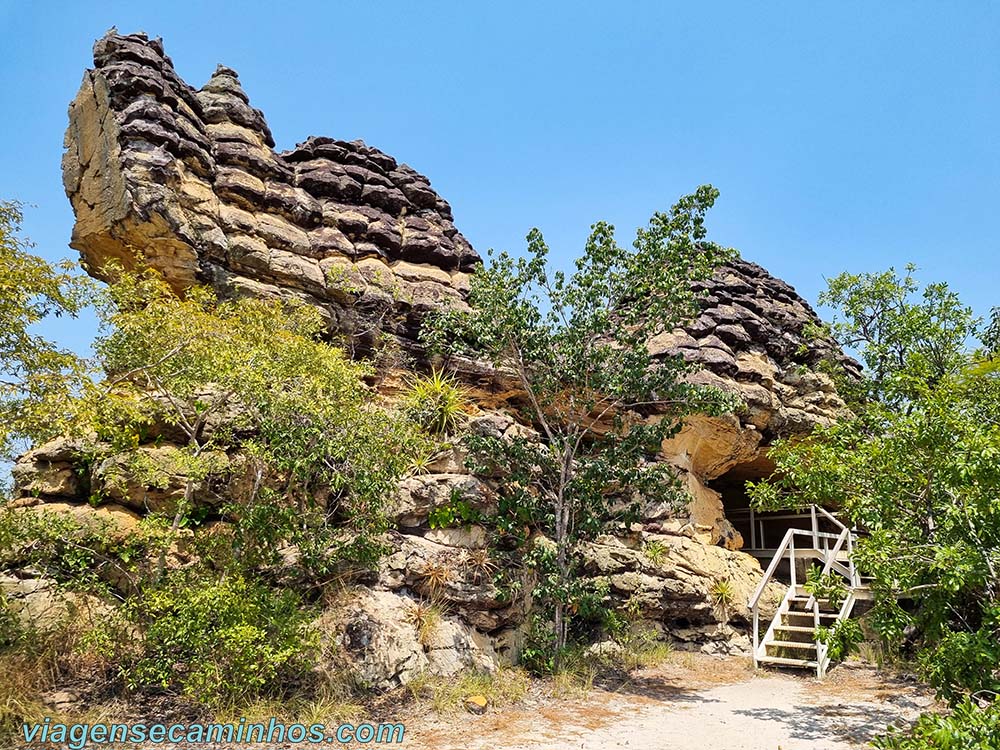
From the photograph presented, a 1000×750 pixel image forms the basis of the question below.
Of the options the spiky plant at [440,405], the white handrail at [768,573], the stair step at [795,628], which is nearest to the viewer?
the spiky plant at [440,405]

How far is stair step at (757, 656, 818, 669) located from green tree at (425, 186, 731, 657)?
410cm

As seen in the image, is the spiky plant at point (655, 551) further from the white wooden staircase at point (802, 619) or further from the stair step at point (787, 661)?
the stair step at point (787, 661)

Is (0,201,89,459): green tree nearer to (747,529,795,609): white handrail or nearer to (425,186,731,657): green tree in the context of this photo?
(425,186,731,657): green tree

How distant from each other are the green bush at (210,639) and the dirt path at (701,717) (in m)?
2.03

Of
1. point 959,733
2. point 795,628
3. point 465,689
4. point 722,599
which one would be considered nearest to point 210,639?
point 465,689

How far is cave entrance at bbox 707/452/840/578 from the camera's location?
2023cm

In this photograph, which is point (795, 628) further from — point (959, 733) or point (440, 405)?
point (959, 733)

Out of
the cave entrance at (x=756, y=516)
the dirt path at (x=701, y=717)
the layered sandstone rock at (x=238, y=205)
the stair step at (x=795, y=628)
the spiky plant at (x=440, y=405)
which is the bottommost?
the dirt path at (x=701, y=717)

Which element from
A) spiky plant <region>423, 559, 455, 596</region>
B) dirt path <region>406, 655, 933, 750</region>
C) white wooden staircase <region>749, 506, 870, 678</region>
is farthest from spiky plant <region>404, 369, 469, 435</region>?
white wooden staircase <region>749, 506, 870, 678</region>

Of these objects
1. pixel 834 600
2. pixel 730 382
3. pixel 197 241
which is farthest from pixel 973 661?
pixel 197 241

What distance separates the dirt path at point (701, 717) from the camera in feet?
28.0

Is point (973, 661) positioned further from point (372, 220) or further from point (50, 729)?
point (372, 220)

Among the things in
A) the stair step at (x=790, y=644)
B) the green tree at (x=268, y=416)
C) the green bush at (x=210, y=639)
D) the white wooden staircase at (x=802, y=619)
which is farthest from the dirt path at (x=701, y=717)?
the green tree at (x=268, y=416)

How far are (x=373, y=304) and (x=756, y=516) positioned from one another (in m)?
14.1
